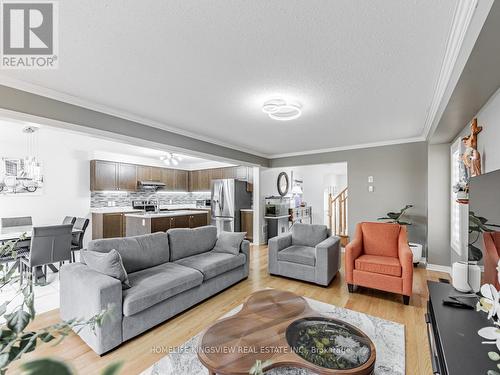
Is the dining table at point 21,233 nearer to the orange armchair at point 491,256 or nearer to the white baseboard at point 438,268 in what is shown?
the orange armchair at point 491,256

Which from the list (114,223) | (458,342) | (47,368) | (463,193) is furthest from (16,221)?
(463,193)

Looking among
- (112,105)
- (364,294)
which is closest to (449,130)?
(364,294)

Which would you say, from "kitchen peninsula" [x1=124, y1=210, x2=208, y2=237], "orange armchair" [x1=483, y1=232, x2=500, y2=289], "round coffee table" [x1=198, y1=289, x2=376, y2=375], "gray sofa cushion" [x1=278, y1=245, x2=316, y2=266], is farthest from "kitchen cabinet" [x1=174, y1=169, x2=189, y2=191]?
"orange armchair" [x1=483, y1=232, x2=500, y2=289]

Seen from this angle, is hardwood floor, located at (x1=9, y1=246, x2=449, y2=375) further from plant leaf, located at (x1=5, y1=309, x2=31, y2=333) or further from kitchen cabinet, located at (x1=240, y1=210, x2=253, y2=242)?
kitchen cabinet, located at (x1=240, y1=210, x2=253, y2=242)

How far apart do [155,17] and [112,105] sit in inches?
69.6

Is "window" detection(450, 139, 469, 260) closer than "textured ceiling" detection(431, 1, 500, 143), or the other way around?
"textured ceiling" detection(431, 1, 500, 143)

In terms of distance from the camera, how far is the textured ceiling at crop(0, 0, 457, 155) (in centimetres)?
149

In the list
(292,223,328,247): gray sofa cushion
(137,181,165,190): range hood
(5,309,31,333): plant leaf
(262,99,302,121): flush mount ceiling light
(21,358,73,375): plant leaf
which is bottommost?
(292,223,328,247): gray sofa cushion

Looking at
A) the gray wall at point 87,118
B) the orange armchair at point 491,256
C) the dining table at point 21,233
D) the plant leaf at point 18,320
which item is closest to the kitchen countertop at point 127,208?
the dining table at point 21,233

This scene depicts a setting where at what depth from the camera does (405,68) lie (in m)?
2.07

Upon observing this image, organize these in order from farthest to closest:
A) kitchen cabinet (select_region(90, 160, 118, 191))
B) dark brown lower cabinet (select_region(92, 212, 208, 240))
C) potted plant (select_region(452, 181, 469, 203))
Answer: kitchen cabinet (select_region(90, 160, 118, 191)), dark brown lower cabinet (select_region(92, 212, 208, 240)), potted plant (select_region(452, 181, 469, 203))

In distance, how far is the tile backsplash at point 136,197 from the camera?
6.12 meters

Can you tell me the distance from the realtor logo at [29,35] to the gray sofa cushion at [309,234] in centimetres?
379

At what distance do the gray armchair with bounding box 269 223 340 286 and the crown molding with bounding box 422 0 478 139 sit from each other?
222 centimetres
